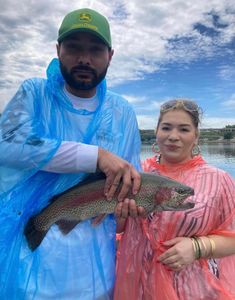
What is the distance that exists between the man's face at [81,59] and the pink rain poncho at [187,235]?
4.22 feet

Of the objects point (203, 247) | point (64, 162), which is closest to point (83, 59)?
point (64, 162)

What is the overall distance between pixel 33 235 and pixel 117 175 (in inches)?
30.8

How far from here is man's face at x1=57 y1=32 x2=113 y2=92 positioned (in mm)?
3090

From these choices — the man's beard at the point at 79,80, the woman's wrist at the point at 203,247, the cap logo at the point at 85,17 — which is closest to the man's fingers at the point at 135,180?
the woman's wrist at the point at 203,247

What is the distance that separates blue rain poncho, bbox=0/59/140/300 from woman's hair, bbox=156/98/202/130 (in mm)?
864

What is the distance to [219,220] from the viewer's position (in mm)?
3279

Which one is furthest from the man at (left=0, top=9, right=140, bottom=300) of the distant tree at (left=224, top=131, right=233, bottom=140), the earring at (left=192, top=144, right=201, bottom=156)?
the distant tree at (left=224, top=131, right=233, bottom=140)

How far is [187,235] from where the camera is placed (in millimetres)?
3238

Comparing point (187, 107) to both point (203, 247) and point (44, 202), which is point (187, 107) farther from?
point (44, 202)

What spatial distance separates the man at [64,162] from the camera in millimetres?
A: 2721

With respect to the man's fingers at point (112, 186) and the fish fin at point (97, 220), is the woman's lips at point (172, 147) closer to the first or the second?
the man's fingers at point (112, 186)

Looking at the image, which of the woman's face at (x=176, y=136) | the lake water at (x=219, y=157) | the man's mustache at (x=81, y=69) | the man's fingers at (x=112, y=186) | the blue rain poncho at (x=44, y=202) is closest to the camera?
the blue rain poncho at (x=44, y=202)

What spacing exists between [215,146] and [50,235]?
65139 mm

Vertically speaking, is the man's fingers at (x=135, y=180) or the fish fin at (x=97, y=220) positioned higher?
the man's fingers at (x=135, y=180)
